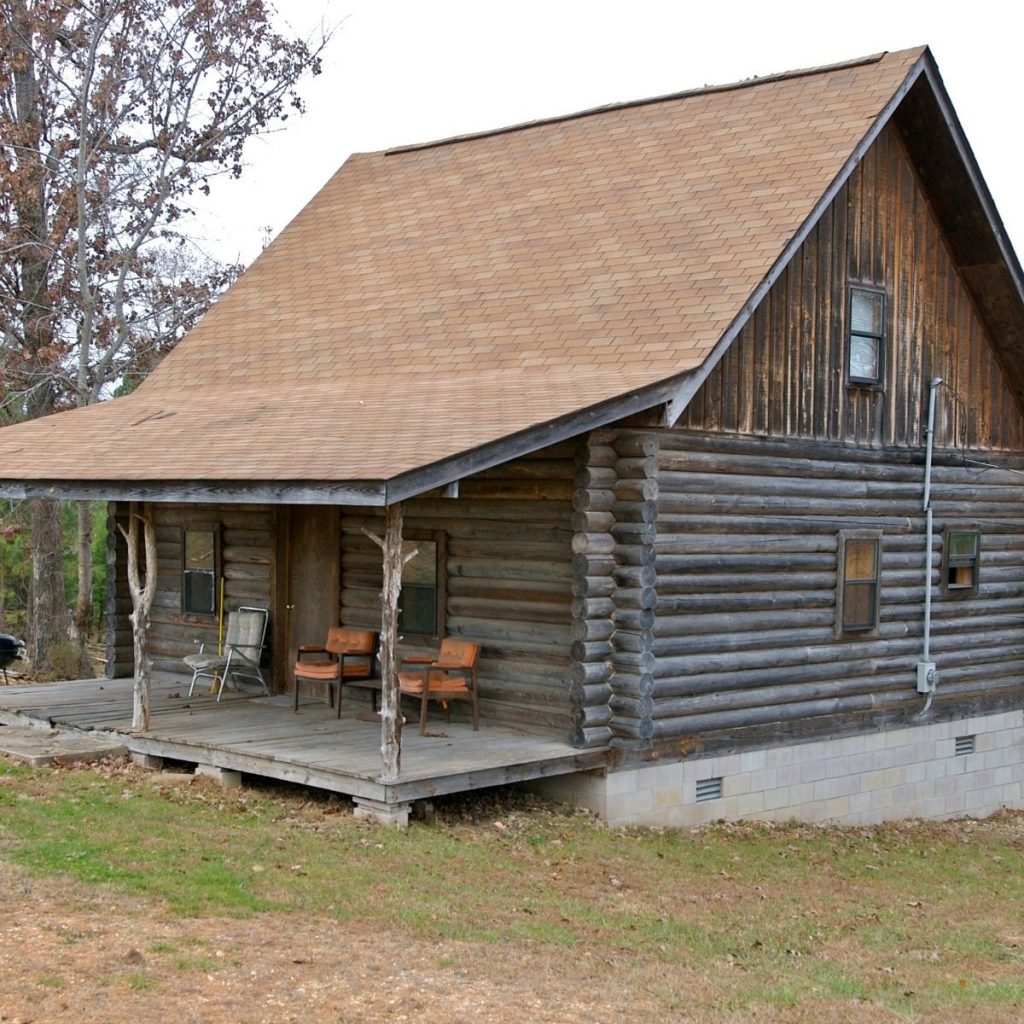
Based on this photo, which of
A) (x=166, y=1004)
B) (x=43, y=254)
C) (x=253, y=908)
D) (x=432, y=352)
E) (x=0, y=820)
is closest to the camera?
(x=166, y=1004)

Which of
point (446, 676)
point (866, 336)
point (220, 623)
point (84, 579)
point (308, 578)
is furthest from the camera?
point (84, 579)

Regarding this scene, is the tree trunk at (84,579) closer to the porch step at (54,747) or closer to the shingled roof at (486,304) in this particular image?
the shingled roof at (486,304)

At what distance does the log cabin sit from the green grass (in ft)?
4.02

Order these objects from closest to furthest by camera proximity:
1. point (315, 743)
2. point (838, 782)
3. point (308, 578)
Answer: point (315, 743) → point (838, 782) → point (308, 578)

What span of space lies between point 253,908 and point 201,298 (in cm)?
1969

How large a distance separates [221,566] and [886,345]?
8.13m

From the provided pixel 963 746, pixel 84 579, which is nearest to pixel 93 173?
pixel 84 579

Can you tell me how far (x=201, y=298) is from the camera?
28.0 meters

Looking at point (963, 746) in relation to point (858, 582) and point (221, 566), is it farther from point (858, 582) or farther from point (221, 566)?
point (221, 566)

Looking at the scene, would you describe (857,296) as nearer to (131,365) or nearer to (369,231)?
(369,231)

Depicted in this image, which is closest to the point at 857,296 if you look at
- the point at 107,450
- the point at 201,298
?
the point at 107,450

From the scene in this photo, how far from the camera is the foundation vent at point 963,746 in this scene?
59.6 ft

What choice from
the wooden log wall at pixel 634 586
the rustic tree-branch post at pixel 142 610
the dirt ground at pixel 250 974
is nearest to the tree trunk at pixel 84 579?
the rustic tree-branch post at pixel 142 610

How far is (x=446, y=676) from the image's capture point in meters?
14.7
